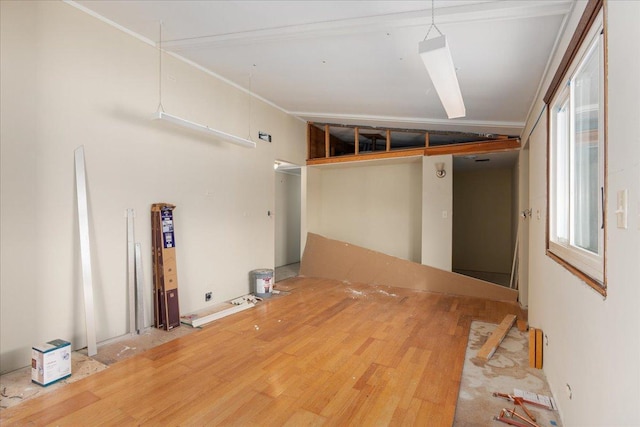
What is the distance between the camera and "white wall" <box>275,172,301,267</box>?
7.17 metres

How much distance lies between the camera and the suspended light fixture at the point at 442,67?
2027 millimetres

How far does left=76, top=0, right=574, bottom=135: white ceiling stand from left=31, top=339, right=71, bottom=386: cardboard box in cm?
287

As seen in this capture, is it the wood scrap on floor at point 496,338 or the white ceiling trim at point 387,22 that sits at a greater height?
the white ceiling trim at point 387,22

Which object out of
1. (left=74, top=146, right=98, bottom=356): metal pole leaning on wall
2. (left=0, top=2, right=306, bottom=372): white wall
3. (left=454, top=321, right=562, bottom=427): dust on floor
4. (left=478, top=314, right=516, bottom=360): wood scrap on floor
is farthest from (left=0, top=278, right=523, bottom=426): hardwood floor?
(left=0, top=2, right=306, bottom=372): white wall

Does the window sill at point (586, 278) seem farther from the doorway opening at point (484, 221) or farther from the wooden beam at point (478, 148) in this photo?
the doorway opening at point (484, 221)

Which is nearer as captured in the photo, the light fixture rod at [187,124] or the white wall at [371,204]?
the light fixture rod at [187,124]

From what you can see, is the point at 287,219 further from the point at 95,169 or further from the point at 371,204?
the point at 95,169

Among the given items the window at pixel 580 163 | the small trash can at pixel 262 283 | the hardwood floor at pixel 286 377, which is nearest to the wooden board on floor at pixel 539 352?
the hardwood floor at pixel 286 377

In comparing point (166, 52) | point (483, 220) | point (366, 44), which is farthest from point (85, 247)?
point (483, 220)

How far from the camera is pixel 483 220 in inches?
275

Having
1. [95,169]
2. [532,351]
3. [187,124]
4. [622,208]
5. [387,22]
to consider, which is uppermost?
[387,22]

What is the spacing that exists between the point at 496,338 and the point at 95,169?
4215 millimetres

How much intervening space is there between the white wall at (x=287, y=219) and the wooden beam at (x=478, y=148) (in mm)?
3307

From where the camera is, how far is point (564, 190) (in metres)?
2.32
